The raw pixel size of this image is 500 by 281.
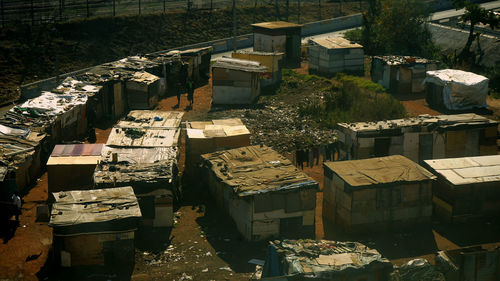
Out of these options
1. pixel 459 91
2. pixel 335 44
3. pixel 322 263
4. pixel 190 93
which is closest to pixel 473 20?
pixel 335 44

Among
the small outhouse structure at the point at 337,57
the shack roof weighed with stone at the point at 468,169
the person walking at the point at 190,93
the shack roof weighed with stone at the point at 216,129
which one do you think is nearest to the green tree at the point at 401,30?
the small outhouse structure at the point at 337,57

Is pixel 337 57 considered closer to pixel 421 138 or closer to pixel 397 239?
pixel 421 138

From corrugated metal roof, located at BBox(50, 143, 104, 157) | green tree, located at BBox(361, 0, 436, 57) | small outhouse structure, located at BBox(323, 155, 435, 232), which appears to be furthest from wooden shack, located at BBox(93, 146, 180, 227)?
green tree, located at BBox(361, 0, 436, 57)

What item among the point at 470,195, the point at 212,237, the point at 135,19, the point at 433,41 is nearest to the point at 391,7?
the point at 433,41

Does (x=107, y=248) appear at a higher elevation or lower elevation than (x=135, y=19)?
lower

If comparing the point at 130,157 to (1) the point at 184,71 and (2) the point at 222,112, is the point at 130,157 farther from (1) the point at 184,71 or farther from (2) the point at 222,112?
(1) the point at 184,71

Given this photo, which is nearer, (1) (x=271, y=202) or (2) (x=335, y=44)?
(1) (x=271, y=202)

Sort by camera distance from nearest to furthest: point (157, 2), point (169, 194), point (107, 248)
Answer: point (107, 248)
point (169, 194)
point (157, 2)
